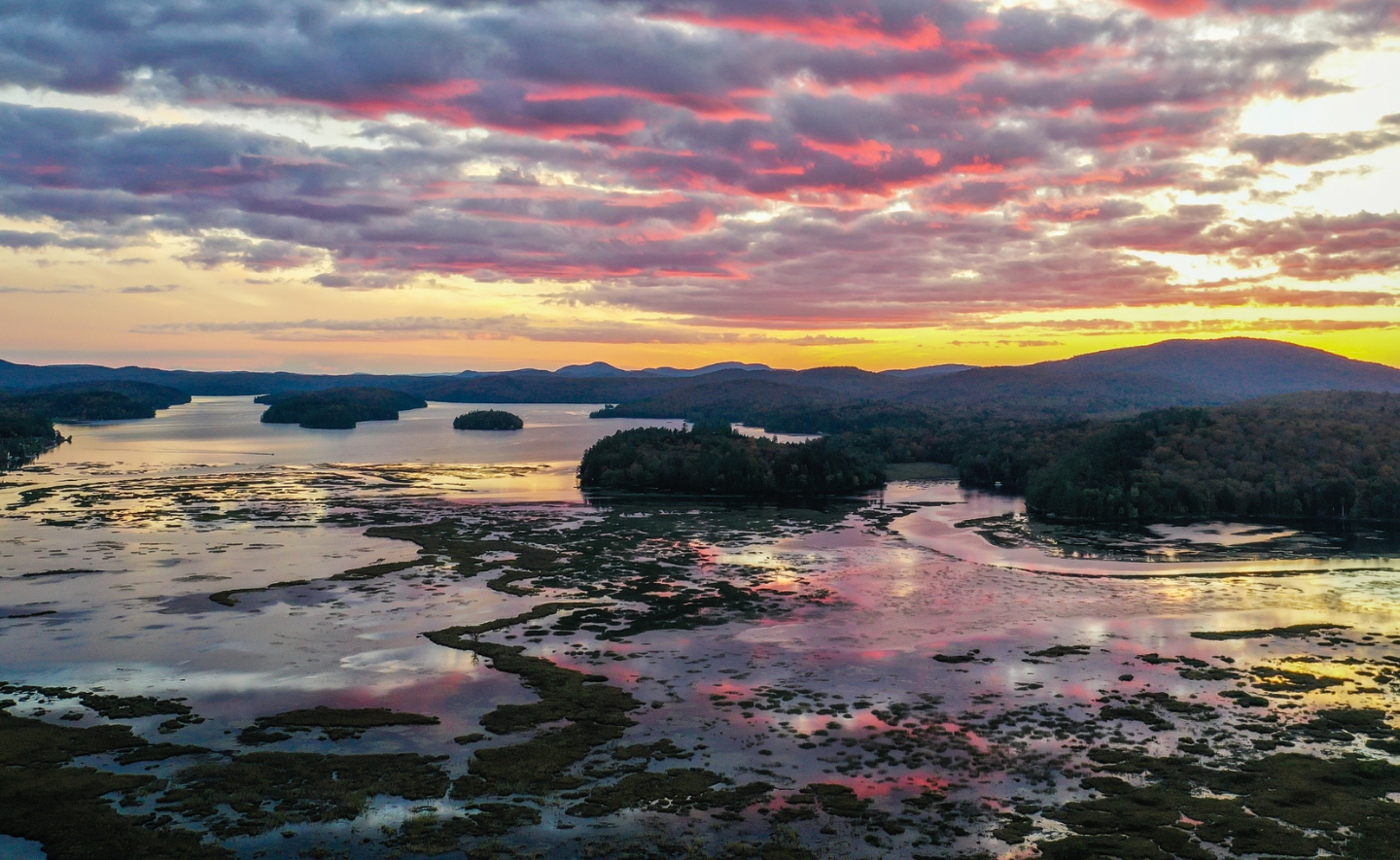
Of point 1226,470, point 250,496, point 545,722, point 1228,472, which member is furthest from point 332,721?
point 1226,470

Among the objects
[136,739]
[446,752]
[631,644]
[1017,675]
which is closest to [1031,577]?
[1017,675]

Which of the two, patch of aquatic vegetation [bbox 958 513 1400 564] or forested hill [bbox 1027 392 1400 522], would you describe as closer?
patch of aquatic vegetation [bbox 958 513 1400 564]

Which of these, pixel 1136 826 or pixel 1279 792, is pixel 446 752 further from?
pixel 1279 792

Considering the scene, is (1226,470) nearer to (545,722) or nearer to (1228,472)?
(1228,472)

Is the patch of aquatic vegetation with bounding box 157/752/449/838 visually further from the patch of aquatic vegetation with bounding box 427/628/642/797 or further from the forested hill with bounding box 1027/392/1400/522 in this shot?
the forested hill with bounding box 1027/392/1400/522

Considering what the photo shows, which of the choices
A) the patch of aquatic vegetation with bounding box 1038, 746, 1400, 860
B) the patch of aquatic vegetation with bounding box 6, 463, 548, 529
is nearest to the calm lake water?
the patch of aquatic vegetation with bounding box 1038, 746, 1400, 860

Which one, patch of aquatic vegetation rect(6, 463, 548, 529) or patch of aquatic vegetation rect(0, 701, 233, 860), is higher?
patch of aquatic vegetation rect(6, 463, 548, 529)
